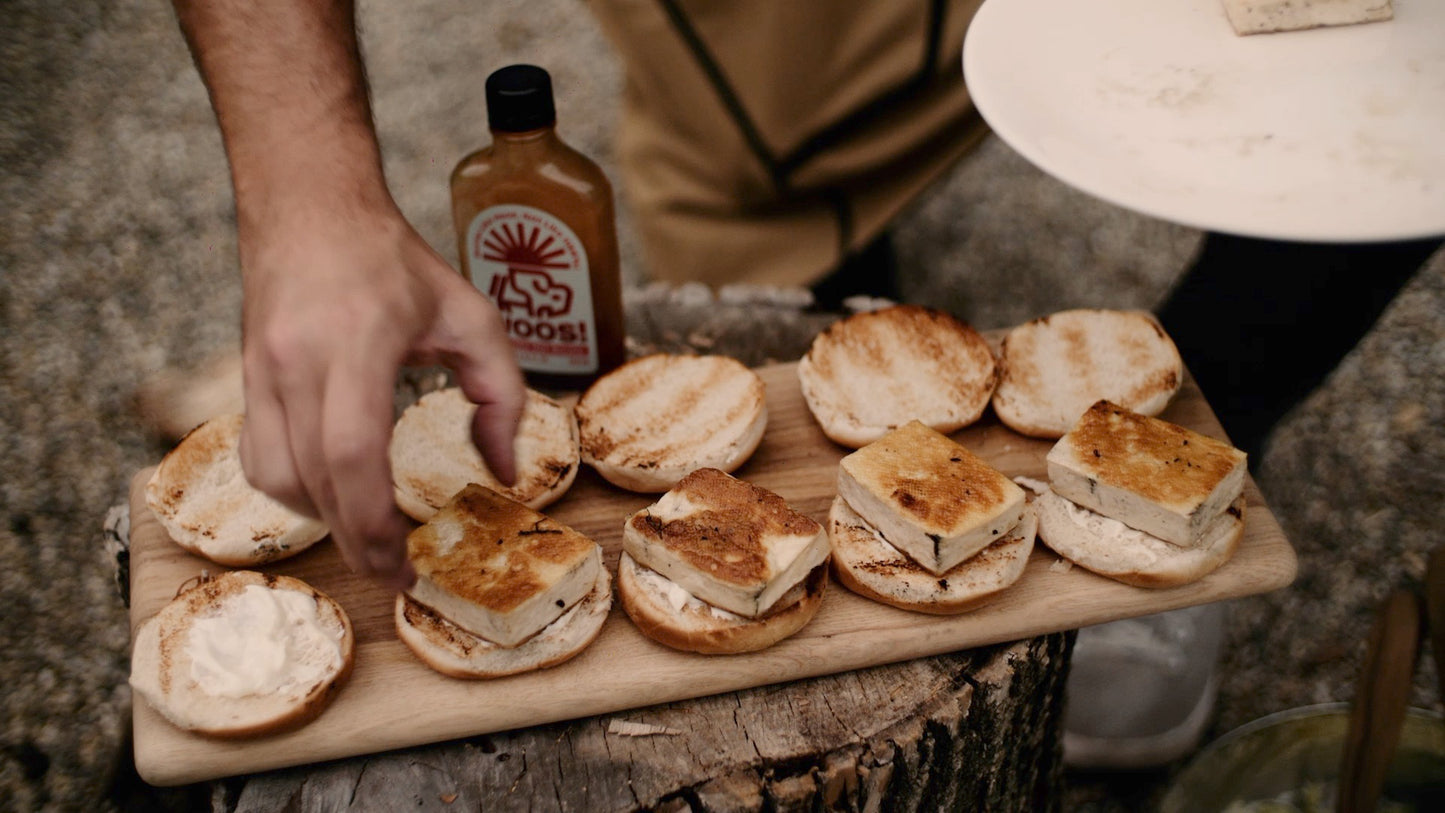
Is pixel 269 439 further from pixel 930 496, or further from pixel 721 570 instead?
pixel 930 496

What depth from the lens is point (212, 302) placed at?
4.02 metres

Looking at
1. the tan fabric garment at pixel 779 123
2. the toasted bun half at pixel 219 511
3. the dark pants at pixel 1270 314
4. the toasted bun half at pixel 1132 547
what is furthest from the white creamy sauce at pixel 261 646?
the dark pants at pixel 1270 314

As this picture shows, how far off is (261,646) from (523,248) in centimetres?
90

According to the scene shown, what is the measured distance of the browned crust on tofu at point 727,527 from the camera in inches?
63.6

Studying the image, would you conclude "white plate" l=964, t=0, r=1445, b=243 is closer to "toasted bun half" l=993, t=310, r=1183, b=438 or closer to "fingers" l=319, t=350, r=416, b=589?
"toasted bun half" l=993, t=310, r=1183, b=438

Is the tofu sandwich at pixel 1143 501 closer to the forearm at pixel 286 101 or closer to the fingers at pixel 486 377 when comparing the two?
the fingers at pixel 486 377

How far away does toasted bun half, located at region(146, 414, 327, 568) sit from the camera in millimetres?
1832

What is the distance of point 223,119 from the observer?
1.68m

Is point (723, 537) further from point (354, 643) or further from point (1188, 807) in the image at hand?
point (1188, 807)

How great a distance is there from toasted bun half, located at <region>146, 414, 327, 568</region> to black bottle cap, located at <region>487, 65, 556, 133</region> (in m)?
0.70

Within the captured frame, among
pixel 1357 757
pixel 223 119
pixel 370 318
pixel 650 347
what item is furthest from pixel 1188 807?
pixel 223 119

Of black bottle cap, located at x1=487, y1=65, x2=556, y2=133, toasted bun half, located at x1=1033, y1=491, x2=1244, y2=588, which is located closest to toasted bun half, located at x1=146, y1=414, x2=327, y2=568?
black bottle cap, located at x1=487, y1=65, x2=556, y2=133

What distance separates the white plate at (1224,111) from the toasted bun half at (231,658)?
1.24 meters

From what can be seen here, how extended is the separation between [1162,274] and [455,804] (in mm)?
3691
